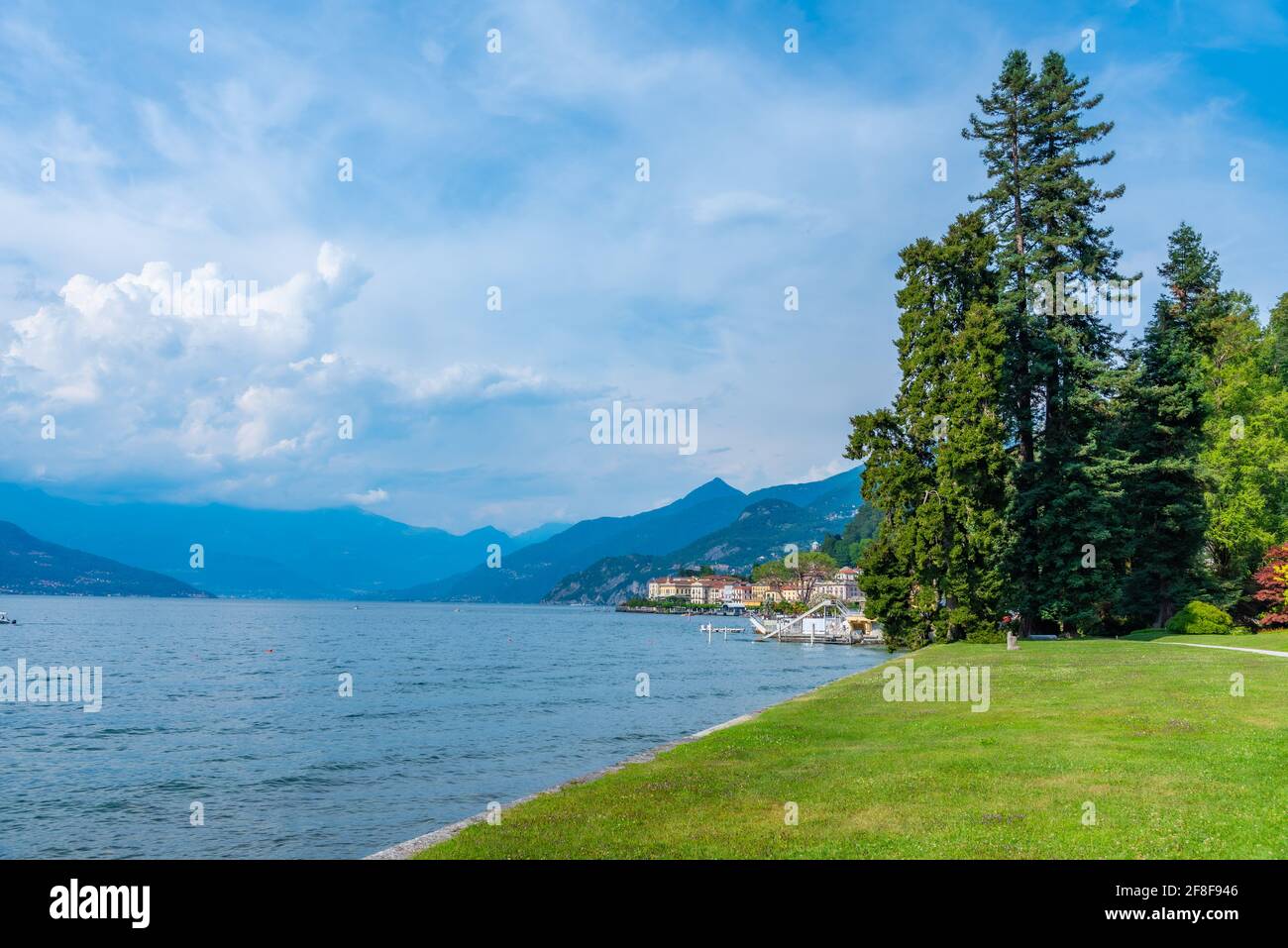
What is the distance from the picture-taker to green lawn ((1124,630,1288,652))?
126ft

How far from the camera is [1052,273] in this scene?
5116 centimetres

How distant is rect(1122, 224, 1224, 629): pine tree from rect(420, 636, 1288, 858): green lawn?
29332mm

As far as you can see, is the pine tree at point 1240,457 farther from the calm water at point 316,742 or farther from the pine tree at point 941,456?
the calm water at point 316,742

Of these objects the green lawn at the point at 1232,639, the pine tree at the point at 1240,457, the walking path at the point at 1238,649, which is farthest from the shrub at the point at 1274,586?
the walking path at the point at 1238,649

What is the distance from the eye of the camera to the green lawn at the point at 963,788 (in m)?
11.3

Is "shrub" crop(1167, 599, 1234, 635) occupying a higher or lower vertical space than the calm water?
higher

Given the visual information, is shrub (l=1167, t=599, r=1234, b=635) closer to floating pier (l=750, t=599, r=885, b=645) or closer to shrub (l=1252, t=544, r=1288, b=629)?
shrub (l=1252, t=544, r=1288, b=629)

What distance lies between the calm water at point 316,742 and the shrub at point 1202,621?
66.3 feet

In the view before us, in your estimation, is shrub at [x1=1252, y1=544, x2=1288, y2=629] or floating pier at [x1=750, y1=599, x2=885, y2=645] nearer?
shrub at [x1=1252, y1=544, x2=1288, y2=629]

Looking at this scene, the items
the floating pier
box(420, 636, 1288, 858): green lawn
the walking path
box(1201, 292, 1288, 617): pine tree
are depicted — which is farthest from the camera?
the floating pier

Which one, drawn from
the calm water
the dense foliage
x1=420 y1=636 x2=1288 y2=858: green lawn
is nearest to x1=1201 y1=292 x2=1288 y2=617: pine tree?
the dense foliage

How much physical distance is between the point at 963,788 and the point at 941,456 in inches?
1317

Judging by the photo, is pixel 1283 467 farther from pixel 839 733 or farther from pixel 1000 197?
pixel 839 733

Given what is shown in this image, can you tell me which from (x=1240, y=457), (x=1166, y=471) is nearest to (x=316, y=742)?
(x=1166, y=471)
